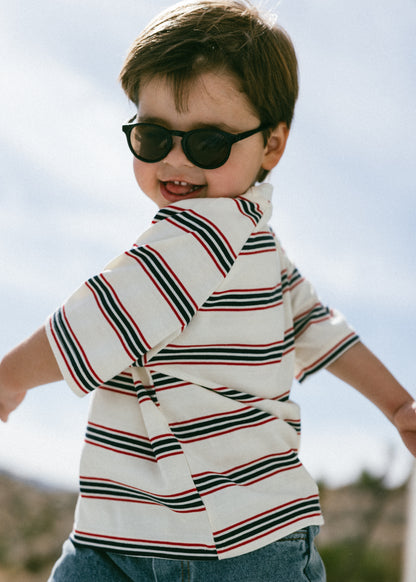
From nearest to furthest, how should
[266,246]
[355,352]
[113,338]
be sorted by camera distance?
1. [113,338]
2. [266,246]
3. [355,352]

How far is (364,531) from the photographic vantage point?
10.5 metres

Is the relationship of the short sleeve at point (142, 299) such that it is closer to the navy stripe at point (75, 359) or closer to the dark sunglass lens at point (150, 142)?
the navy stripe at point (75, 359)

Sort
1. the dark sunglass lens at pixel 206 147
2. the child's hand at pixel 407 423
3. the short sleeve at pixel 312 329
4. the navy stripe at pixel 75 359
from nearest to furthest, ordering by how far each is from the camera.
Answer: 1. the navy stripe at pixel 75 359
2. the dark sunglass lens at pixel 206 147
3. the child's hand at pixel 407 423
4. the short sleeve at pixel 312 329

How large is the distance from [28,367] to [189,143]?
636 millimetres

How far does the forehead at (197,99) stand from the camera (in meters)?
1.62

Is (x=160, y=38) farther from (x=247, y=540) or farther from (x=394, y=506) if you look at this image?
(x=394, y=506)

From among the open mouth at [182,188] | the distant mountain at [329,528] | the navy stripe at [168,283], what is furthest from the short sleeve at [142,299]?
the distant mountain at [329,528]

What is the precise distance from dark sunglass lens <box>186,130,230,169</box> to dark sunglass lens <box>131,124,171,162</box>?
63mm

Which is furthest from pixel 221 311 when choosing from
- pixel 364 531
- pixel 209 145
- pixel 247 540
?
pixel 364 531

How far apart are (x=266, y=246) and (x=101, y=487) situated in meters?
0.71

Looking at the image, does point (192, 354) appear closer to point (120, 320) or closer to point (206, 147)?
point (120, 320)

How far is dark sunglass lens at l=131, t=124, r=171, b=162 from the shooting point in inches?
64.7

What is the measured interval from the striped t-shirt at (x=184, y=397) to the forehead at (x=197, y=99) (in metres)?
0.21

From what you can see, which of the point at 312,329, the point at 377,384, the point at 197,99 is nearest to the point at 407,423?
the point at 377,384
